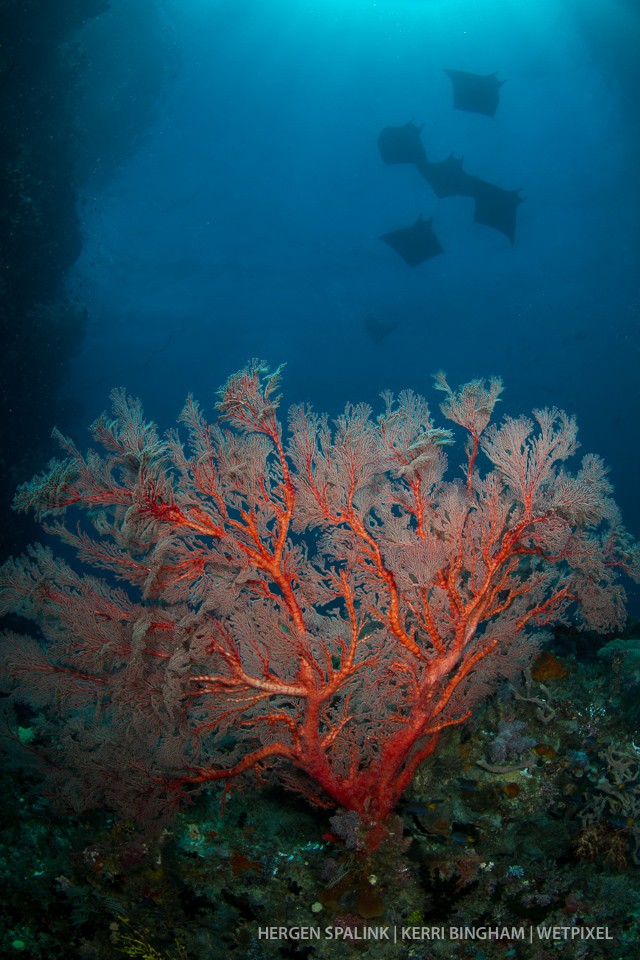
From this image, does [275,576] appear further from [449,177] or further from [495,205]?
[449,177]

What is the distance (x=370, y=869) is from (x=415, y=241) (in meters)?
43.0

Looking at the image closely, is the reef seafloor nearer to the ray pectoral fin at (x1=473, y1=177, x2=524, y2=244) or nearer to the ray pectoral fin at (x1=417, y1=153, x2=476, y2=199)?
the ray pectoral fin at (x1=473, y1=177, x2=524, y2=244)

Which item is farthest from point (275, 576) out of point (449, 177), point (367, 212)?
point (367, 212)

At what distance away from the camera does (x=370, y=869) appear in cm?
387

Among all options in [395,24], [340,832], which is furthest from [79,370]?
[340,832]

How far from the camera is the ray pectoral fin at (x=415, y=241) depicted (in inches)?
1483

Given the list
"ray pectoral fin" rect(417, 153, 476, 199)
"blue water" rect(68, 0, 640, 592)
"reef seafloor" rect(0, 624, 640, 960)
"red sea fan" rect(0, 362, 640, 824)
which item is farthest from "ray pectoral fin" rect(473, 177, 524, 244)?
"reef seafloor" rect(0, 624, 640, 960)

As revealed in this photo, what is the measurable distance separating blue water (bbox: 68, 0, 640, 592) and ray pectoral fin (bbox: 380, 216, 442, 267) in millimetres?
7973

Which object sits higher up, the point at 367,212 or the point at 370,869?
the point at 370,869

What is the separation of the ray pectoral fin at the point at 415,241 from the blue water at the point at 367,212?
314 inches

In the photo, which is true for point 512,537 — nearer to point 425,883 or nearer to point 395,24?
point 425,883

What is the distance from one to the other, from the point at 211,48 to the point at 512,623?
5689cm

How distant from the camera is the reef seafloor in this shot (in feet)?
11.5

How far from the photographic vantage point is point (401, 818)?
4266 millimetres
